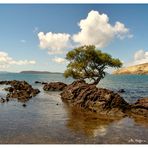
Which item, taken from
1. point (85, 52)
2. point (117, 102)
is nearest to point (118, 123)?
point (117, 102)

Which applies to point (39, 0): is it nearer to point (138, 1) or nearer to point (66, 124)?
point (138, 1)

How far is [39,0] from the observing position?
27.0 meters

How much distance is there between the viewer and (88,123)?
3034 centimetres

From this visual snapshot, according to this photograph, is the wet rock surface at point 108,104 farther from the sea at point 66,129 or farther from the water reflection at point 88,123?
the sea at point 66,129

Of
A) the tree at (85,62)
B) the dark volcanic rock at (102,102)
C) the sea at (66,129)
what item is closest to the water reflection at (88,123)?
the sea at (66,129)

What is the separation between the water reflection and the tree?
36.4 meters

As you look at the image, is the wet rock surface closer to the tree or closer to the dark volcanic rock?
the dark volcanic rock

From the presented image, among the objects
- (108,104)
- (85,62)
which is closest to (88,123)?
(108,104)

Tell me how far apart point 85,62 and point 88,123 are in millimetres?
44838

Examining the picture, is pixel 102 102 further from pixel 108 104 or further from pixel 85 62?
pixel 85 62

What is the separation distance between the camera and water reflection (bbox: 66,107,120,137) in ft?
85.7

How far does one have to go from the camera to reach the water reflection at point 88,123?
26.1 metres

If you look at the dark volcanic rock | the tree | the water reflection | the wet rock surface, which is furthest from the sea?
the tree

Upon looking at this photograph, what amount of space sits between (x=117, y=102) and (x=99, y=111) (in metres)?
2.96
